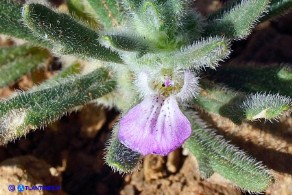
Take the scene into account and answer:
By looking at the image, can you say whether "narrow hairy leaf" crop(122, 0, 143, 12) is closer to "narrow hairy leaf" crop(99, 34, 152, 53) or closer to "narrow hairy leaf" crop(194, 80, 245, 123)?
"narrow hairy leaf" crop(99, 34, 152, 53)

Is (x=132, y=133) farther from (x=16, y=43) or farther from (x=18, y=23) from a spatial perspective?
(x=16, y=43)

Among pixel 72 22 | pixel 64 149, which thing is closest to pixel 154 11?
pixel 72 22

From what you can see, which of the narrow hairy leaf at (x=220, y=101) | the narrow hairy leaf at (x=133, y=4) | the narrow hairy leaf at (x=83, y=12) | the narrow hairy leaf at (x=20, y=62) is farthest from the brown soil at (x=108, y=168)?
the narrow hairy leaf at (x=133, y=4)

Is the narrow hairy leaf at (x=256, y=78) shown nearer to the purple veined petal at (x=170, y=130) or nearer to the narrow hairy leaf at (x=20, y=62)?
the purple veined petal at (x=170, y=130)

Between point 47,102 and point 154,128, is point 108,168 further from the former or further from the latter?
point 154,128

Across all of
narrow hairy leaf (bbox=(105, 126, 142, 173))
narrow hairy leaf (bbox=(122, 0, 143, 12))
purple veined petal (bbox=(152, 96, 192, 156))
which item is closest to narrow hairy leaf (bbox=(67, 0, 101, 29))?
narrow hairy leaf (bbox=(122, 0, 143, 12))

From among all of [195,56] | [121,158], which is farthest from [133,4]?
[121,158]
